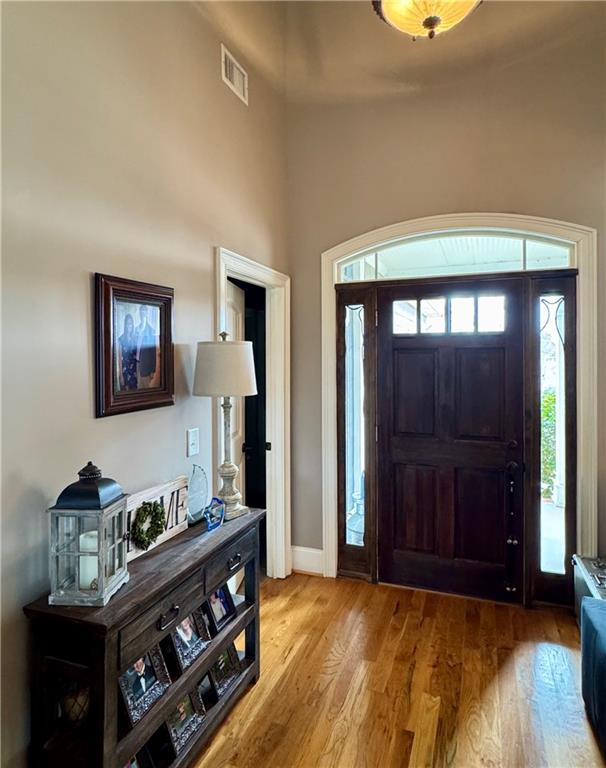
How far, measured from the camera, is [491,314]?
121 inches

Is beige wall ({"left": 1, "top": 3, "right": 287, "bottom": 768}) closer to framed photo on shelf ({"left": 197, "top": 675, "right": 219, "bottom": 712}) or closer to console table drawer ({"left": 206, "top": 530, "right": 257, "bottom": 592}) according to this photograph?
console table drawer ({"left": 206, "top": 530, "right": 257, "bottom": 592})

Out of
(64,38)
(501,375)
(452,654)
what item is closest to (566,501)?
(501,375)

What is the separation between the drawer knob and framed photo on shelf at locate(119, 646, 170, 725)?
111mm

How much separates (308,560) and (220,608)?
5.00ft

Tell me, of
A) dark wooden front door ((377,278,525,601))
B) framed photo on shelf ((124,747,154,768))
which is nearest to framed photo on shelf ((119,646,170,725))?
framed photo on shelf ((124,747,154,768))

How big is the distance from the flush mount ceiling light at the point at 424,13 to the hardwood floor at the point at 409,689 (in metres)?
3.23

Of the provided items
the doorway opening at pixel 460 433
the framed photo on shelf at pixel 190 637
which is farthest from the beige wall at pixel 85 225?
the doorway opening at pixel 460 433

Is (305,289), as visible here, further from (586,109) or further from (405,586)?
(405,586)

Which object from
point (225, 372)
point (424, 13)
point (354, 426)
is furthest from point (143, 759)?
point (424, 13)

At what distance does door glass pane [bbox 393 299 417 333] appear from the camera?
10.6ft

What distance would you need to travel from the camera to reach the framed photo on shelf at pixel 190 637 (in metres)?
1.80

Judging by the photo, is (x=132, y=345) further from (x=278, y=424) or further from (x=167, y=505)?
(x=278, y=424)

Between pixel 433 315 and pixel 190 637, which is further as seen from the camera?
pixel 433 315

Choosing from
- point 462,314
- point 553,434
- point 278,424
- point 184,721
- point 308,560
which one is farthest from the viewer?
point 308,560
